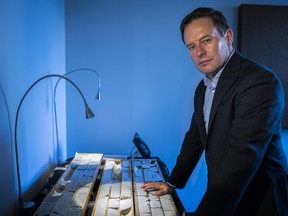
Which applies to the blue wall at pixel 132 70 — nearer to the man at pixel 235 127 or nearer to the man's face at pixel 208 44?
the man at pixel 235 127

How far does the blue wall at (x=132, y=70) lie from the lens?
7.64ft

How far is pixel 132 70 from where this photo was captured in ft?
7.79

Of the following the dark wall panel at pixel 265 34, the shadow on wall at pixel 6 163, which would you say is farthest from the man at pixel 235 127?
the dark wall panel at pixel 265 34

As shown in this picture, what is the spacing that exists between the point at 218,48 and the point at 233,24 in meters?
1.48

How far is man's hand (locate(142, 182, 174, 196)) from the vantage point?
1246 mm

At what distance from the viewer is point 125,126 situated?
2420 millimetres

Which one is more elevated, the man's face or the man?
the man's face

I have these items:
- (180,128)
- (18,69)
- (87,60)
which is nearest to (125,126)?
(180,128)

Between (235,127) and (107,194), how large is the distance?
25.4 inches

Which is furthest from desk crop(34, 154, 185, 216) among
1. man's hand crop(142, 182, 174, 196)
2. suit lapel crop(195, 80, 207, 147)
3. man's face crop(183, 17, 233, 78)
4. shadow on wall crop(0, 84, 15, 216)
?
man's face crop(183, 17, 233, 78)

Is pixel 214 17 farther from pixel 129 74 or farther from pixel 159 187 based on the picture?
pixel 129 74

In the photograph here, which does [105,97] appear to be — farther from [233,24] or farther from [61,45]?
[233,24]

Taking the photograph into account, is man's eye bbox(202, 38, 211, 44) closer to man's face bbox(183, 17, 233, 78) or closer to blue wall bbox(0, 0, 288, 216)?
man's face bbox(183, 17, 233, 78)

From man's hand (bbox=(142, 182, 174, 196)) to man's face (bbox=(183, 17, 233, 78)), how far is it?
22.4 inches
